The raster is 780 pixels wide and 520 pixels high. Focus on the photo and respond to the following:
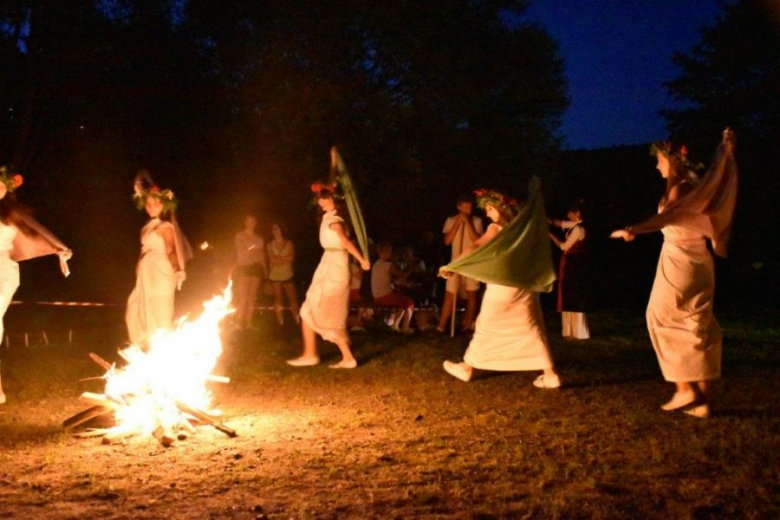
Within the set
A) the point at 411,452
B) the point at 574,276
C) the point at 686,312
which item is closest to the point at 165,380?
the point at 411,452

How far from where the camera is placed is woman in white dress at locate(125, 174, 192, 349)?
30.7 ft

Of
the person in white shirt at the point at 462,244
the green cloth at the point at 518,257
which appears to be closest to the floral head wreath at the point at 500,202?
the green cloth at the point at 518,257

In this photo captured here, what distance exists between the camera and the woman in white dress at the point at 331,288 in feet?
32.1

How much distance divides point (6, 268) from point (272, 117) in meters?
9.71

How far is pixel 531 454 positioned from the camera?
607 cm

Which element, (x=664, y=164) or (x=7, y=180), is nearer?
(x=664, y=164)

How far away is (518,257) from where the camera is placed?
8602 millimetres

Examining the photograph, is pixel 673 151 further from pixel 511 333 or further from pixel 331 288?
pixel 331 288

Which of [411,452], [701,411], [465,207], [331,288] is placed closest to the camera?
[411,452]

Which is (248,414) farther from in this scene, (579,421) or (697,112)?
(697,112)

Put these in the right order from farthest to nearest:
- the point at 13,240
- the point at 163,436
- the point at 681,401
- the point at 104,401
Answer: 1. the point at 13,240
2. the point at 681,401
3. the point at 104,401
4. the point at 163,436

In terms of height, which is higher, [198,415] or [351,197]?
[351,197]

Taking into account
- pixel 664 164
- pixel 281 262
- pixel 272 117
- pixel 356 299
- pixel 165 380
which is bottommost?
pixel 165 380

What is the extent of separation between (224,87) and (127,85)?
1982 mm
